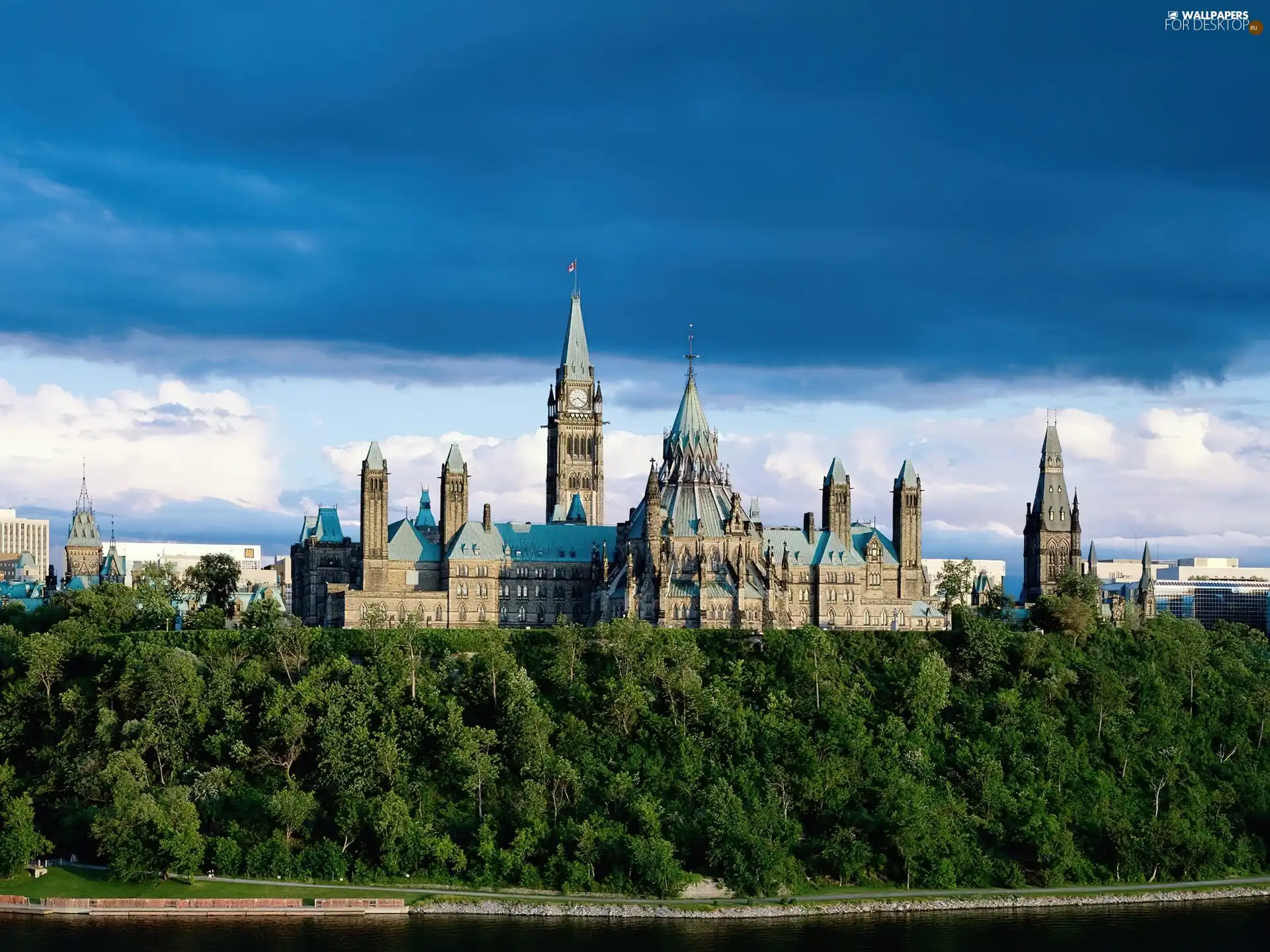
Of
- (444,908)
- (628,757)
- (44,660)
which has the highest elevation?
(44,660)

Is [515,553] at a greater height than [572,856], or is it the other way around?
[515,553]

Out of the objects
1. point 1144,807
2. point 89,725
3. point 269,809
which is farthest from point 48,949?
point 1144,807

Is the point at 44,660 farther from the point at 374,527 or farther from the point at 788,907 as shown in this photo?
the point at 788,907

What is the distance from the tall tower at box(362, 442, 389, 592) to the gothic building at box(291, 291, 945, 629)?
14 centimetres

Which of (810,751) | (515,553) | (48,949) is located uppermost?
(515,553)

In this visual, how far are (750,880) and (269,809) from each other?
35.7 meters

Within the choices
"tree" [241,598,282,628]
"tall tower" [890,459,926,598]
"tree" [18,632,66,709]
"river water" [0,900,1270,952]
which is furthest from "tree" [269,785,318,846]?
"tall tower" [890,459,926,598]

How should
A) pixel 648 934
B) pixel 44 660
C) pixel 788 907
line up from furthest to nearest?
pixel 44 660 < pixel 788 907 < pixel 648 934

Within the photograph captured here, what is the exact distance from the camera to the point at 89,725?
A: 14212 centimetres

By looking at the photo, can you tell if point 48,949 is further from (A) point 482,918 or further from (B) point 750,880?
(B) point 750,880

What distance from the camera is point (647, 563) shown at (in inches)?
7047

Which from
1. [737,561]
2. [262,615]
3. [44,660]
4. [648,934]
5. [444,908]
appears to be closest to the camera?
[648,934]

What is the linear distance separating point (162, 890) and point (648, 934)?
3491 centimetres

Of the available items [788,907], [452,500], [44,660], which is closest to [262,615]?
[44,660]
